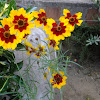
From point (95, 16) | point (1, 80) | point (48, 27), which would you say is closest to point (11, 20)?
point (48, 27)

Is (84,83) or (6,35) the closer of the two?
(6,35)

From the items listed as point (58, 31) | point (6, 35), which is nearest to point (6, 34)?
point (6, 35)

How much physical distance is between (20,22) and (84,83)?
1.43 metres

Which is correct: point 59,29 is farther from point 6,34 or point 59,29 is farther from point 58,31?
point 6,34

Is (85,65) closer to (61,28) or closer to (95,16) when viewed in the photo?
(95,16)

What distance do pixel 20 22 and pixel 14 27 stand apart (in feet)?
0.10

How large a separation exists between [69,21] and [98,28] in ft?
4.84

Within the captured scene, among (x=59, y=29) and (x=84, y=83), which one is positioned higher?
(x=59, y=29)

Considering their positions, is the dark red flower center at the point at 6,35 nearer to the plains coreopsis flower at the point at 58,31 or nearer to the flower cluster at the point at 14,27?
the flower cluster at the point at 14,27

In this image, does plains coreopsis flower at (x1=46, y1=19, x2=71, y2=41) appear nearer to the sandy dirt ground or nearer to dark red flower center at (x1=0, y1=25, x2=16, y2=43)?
dark red flower center at (x1=0, y1=25, x2=16, y2=43)

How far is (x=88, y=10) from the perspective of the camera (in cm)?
220

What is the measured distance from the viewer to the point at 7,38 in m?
0.69

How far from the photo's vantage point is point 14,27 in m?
0.66

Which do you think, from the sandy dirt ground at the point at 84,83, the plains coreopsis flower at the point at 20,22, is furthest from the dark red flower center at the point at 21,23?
the sandy dirt ground at the point at 84,83
